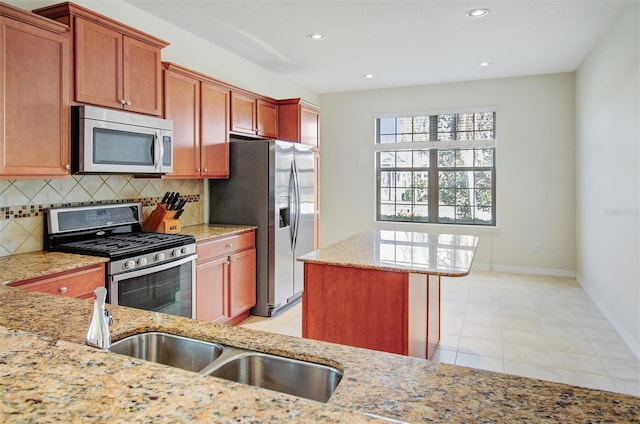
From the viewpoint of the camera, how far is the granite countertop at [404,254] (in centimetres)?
222

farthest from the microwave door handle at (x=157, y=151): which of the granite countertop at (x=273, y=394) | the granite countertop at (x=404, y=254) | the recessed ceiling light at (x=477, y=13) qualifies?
the recessed ceiling light at (x=477, y=13)

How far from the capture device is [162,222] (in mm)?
3375

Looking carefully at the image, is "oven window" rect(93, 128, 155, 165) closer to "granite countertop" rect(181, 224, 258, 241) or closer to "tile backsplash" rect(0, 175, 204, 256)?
"tile backsplash" rect(0, 175, 204, 256)

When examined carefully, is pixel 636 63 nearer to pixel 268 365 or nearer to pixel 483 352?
pixel 483 352

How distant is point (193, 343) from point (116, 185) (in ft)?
8.05

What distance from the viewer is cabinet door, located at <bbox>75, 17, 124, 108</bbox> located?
101 inches

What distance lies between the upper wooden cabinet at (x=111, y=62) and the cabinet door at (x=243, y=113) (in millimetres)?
1058

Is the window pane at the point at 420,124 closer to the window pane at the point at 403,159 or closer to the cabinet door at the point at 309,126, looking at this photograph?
the window pane at the point at 403,159

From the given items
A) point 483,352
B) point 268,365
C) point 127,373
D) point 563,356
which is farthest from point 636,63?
point 127,373

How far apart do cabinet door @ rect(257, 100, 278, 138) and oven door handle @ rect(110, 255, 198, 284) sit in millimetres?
2034

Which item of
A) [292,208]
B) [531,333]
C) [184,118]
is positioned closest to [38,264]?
[184,118]

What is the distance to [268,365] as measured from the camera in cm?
111

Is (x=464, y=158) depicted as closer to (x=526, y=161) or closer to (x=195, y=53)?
(x=526, y=161)

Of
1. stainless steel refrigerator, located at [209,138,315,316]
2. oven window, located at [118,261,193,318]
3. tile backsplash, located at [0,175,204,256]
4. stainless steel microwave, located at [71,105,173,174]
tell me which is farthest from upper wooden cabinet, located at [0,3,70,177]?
stainless steel refrigerator, located at [209,138,315,316]
